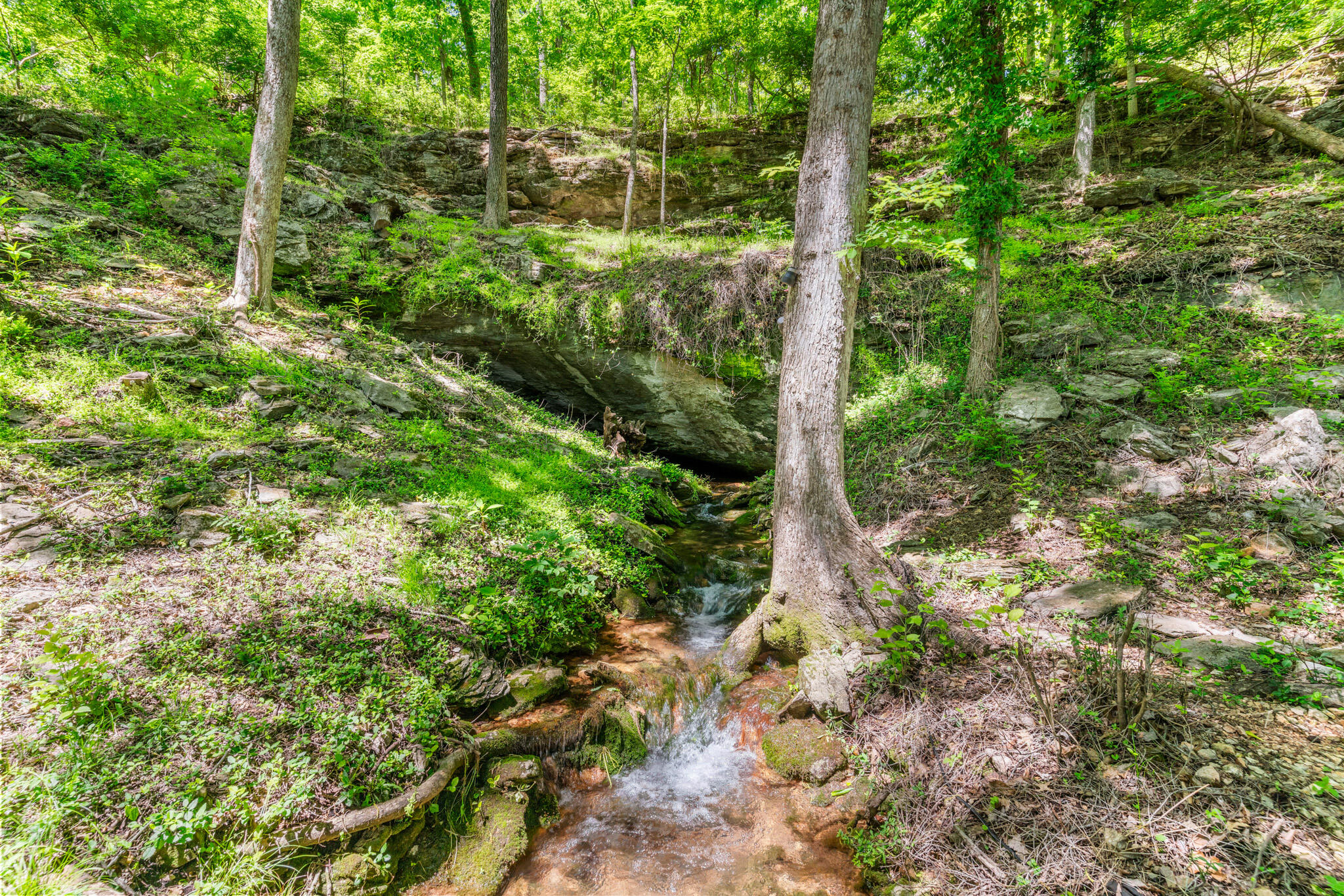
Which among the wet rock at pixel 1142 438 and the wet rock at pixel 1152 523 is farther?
the wet rock at pixel 1142 438

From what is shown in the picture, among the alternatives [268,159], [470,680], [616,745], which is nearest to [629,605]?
[616,745]

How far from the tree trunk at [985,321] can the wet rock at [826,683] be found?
4.46 metres

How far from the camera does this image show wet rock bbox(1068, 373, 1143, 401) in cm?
564

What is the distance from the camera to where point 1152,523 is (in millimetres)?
4320

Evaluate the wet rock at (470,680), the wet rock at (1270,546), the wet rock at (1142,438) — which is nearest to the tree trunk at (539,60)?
the wet rock at (1142,438)

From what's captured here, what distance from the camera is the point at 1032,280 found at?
24.1ft

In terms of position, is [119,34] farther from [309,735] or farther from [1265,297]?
[1265,297]

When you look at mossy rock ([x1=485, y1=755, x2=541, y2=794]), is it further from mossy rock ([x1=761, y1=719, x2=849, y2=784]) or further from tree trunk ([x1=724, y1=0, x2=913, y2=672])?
tree trunk ([x1=724, y1=0, x2=913, y2=672])

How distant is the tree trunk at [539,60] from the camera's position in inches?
683

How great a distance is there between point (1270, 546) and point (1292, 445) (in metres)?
1.23

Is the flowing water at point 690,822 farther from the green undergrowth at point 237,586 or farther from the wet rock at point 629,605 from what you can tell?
the green undergrowth at point 237,586

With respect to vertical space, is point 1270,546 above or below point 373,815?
above

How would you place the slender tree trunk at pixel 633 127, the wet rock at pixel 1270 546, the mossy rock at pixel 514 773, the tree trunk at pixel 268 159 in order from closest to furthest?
1. the mossy rock at pixel 514 773
2. the wet rock at pixel 1270 546
3. the tree trunk at pixel 268 159
4. the slender tree trunk at pixel 633 127

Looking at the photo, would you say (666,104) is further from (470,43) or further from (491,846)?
(491,846)
